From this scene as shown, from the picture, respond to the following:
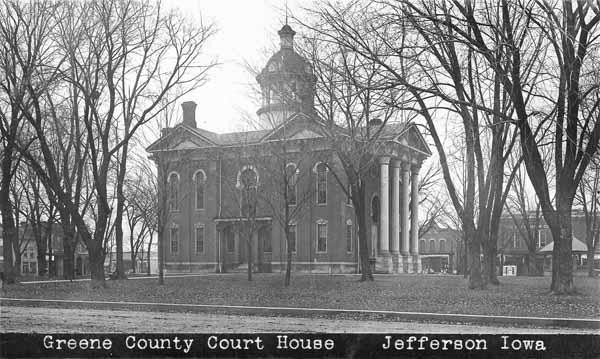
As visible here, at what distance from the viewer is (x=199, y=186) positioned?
49.4 m

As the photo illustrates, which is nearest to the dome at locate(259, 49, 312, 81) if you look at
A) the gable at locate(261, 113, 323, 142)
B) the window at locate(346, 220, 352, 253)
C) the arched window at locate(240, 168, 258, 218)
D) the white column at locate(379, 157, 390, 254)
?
the gable at locate(261, 113, 323, 142)

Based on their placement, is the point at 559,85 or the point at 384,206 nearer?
the point at 559,85

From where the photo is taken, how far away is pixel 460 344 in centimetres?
895

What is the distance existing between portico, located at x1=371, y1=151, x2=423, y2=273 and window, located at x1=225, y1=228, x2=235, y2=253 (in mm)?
9707

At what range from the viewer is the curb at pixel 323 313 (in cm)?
1312

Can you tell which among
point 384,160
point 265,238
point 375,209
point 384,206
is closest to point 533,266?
point 384,206

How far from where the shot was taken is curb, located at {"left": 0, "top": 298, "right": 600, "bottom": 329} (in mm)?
13125

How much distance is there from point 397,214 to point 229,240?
38.7 feet

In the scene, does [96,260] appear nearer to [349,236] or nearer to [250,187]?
[250,187]

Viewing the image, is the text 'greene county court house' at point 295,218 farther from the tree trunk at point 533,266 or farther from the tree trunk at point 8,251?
the tree trunk at point 8,251

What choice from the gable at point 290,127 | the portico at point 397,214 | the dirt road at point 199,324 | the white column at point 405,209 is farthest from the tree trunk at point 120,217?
the white column at point 405,209

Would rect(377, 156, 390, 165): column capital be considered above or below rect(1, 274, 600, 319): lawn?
above

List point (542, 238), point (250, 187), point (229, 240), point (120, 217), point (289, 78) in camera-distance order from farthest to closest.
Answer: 1. point (542, 238)
2. point (229, 240)
3. point (120, 217)
4. point (250, 187)
5. point (289, 78)

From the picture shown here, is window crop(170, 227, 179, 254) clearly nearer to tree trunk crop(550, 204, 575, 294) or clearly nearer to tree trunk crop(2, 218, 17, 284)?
→ tree trunk crop(2, 218, 17, 284)
